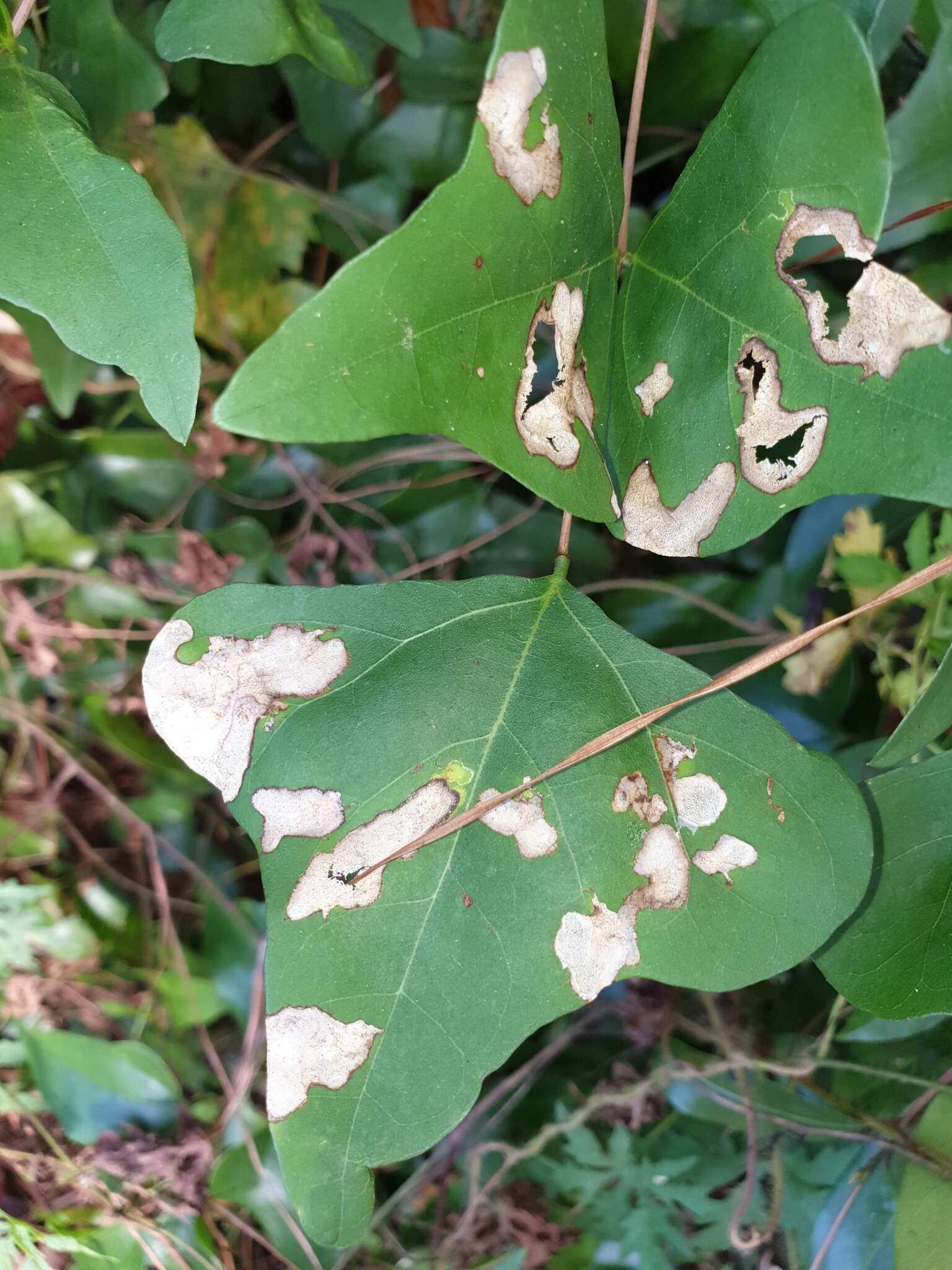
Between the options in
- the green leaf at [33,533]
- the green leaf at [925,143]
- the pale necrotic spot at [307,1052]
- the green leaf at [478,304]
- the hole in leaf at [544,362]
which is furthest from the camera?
the green leaf at [33,533]

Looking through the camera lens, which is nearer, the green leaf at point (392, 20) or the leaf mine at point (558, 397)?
the leaf mine at point (558, 397)

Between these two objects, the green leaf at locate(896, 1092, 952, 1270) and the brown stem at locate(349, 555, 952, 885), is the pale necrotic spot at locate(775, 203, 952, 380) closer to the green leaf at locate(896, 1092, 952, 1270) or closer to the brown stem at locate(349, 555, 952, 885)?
the brown stem at locate(349, 555, 952, 885)

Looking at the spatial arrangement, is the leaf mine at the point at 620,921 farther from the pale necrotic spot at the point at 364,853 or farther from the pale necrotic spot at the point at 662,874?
the pale necrotic spot at the point at 364,853

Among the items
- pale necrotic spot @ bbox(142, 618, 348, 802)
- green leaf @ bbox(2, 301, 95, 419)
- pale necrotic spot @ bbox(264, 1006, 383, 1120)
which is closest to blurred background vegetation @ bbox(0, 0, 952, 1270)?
green leaf @ bbox(2, 301, 95, 419)

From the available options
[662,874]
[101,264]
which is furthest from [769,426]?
[101,264]

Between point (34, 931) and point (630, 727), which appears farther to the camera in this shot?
point (34, 931)

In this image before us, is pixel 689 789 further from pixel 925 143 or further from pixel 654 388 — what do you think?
pixel 925 143

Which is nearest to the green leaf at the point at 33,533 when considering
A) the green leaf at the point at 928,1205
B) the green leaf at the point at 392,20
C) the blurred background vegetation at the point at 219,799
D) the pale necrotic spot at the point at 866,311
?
the blurred background vegetation at the point at 219,799
